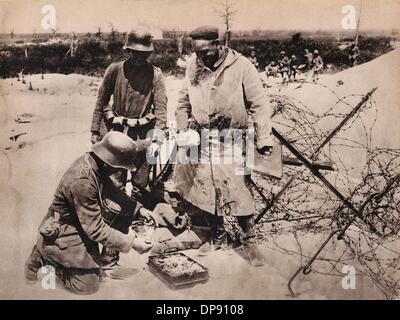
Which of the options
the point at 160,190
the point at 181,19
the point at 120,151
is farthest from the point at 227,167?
the point at 181,19

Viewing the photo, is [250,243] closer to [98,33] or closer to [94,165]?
[94,165]

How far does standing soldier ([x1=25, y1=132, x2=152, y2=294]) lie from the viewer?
7559 mm

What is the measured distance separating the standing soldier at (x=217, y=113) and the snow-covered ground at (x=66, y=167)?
280mm

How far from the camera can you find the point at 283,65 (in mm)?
8289

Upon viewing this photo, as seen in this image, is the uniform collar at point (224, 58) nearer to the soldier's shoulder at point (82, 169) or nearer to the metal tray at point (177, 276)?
the soldier's shoulder at point (82, 169)

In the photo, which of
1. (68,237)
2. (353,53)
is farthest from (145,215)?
(353,53)

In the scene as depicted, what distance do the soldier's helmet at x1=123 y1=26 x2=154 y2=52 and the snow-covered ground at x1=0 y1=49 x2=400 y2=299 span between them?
508mm

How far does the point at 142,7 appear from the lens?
26.8ft

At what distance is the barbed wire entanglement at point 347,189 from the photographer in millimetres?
8289

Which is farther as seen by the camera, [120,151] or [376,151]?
[376,151]

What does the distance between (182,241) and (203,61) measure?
2.23 m
